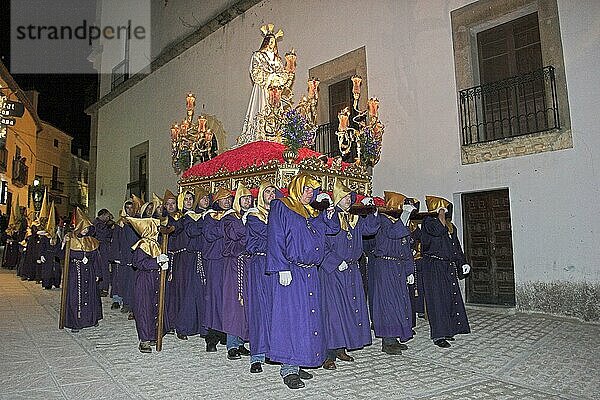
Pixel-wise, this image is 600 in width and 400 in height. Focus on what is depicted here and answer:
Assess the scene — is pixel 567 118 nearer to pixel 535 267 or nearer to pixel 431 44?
pixel 535 267

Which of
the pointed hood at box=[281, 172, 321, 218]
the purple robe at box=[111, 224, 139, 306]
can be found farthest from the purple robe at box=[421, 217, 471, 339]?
the purple robe at box=[111, 224, 139, 306]

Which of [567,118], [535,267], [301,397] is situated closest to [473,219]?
[535,267]

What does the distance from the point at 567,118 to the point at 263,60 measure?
4.87 meters

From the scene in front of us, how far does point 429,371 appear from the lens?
4.71 m

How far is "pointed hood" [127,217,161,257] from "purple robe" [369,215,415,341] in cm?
252

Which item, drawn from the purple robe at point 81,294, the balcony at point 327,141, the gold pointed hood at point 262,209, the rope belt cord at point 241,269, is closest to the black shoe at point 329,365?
the rope belt cord at point 241,269

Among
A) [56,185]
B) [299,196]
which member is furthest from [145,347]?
[56,185]

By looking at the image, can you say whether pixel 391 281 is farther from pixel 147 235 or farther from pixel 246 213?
pixel 147 235

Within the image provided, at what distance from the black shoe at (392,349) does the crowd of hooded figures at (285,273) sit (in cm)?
2

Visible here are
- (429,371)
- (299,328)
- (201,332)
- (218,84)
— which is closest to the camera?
(299,328)

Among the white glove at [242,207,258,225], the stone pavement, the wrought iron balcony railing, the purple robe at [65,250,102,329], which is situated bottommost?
the stone pavement

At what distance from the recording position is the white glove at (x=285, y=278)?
4309mm

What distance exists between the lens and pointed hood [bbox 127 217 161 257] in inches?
226

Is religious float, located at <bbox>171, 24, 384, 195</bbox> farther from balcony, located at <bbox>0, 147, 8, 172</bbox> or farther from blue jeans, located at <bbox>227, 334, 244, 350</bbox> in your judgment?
balcony, located at <bbox>0, 147, 8, 172</bbox>
